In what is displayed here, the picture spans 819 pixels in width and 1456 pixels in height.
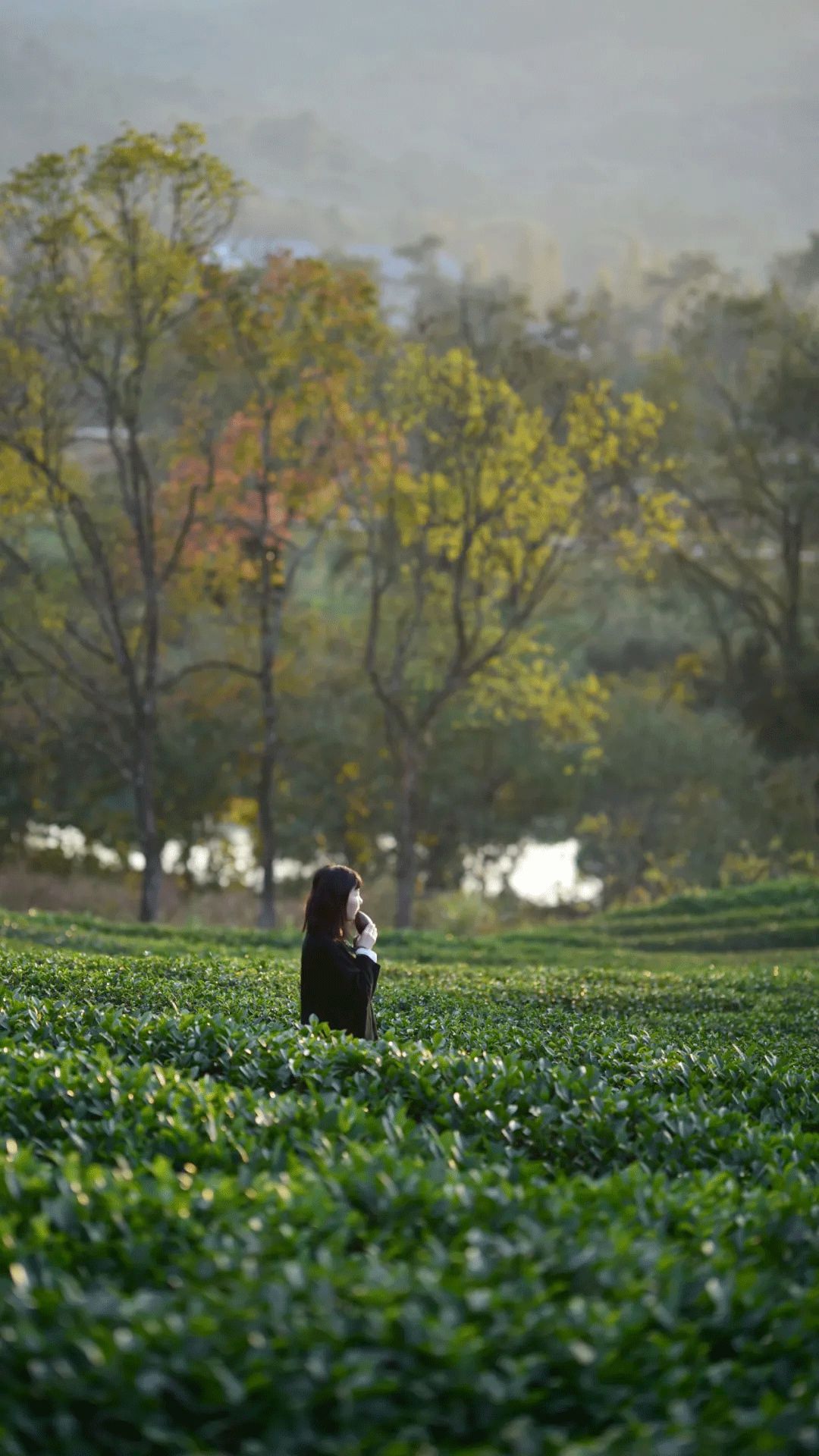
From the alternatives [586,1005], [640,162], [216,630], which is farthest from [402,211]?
[586,1005]

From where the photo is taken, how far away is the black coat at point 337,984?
8.56 m

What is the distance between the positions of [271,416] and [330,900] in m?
18.8

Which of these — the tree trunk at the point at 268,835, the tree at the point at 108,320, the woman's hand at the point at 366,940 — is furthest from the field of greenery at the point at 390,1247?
the tree at the point at 108,320

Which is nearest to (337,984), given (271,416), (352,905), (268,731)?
(352,905)

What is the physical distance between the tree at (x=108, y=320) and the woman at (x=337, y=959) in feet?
55.4

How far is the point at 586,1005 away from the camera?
13.5 m

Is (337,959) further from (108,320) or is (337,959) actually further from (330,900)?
(108,320)

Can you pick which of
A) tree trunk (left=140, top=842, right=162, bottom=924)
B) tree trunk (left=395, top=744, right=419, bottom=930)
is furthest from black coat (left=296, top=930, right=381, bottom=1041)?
tree trunk (left=395, top=744, right=419, bottom=930)

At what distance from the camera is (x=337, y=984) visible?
341 inches

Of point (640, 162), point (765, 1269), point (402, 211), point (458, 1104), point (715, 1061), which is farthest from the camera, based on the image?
point (640, 162)

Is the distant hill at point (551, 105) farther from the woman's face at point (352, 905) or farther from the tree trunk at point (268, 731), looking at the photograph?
the woman's face at point (352, 905)

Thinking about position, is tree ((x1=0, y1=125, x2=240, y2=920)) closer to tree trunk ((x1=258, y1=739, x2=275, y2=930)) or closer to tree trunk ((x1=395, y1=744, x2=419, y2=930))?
tree trunk ((x1=258, y1=739, x2=275, y2=930))

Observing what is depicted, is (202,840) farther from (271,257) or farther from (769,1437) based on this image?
(769,1437)

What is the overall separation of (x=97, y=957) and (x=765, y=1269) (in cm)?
860
